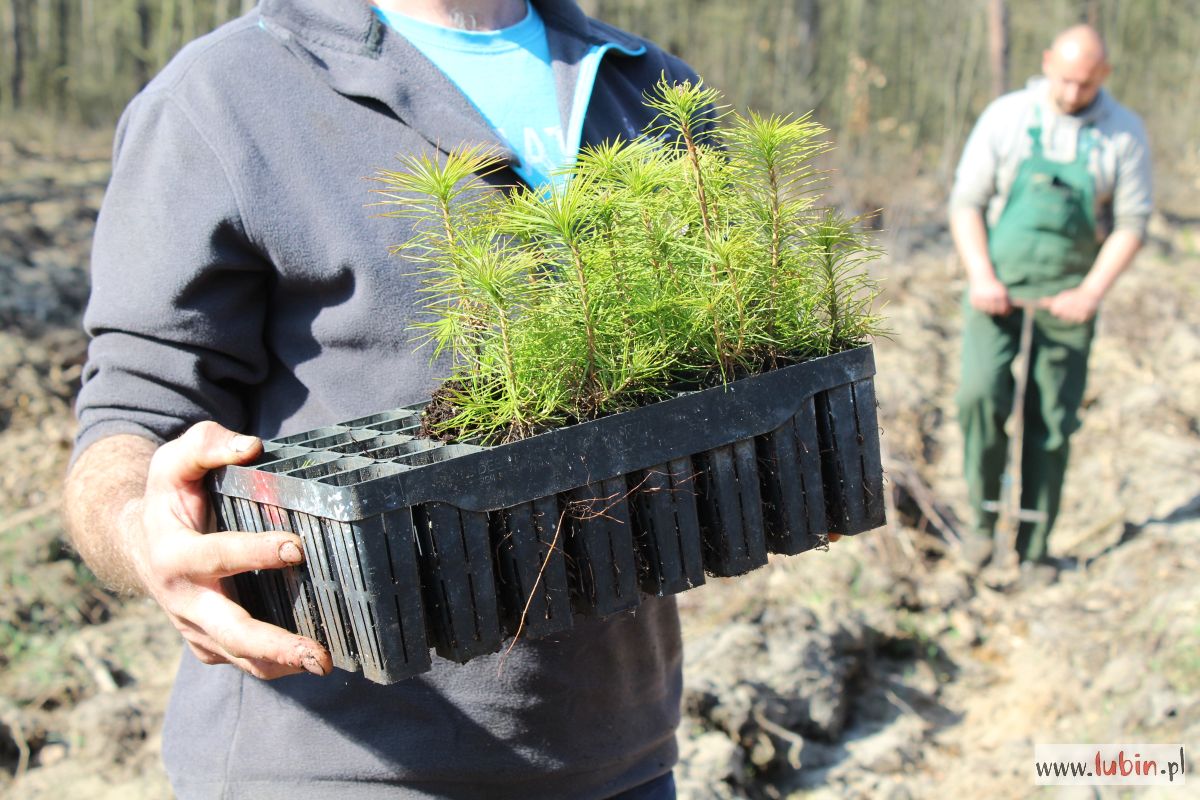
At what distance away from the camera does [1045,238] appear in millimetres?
5434

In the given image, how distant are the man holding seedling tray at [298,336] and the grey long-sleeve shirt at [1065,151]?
14.0 feet

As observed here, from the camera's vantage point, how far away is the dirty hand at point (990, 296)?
533 cm

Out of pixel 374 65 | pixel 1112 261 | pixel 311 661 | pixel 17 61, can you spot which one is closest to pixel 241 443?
pixel 311 661

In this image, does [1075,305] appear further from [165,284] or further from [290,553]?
[290,553]

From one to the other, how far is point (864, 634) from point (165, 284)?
3.59 m

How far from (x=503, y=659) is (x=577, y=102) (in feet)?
2.68

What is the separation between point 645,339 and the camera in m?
1.35

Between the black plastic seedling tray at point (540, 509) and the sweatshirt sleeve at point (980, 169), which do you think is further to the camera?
the sweatshirt sleeve at point (980, 169)

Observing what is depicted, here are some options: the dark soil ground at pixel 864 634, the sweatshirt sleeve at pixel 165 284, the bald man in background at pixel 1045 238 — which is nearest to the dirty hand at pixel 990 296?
the bald man in background at pixel 1045 238

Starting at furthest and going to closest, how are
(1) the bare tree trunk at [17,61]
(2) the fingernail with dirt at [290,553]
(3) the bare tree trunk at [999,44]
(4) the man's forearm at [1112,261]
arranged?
(1) the bare tree trunk at [17,61] < (3) the bare tree trunk at [999,44] < (4) the man's forearm at [1112,261] < (2) the fingernail with dirt at [290,553]

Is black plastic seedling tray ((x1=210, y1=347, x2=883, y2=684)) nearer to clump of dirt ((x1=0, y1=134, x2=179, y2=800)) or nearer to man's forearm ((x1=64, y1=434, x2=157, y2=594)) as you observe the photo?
man's forearm ((x1=64, y1=434, x2=157, y2=594))

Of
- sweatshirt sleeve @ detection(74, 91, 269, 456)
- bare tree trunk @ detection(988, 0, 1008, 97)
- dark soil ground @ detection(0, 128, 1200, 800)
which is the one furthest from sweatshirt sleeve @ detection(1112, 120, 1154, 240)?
bare tree trunk @ detection(988, 0, 1008, 97)

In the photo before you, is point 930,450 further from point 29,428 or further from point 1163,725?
point 29,428

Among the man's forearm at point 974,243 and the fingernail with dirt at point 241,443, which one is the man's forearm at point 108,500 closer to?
the fingernail with dirt at point 241,443
